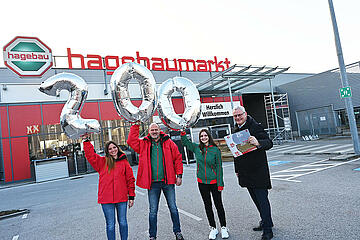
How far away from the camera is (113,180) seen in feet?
9.97

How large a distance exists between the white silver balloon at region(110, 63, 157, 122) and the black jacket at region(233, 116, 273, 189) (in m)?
1.36

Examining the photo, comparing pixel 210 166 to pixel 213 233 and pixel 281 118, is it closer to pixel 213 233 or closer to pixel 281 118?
pixel 213 233

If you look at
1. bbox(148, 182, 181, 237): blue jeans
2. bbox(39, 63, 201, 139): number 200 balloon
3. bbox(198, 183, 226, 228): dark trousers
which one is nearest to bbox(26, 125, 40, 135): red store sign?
bbox(39, 63, 201, 139): number 200 balloon

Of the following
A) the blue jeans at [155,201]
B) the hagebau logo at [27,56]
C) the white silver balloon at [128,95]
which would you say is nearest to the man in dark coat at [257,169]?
the blue jeans at [155,201]

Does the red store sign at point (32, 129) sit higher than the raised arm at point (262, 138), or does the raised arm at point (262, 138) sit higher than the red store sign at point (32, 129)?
the red store sign at point (32, 129)

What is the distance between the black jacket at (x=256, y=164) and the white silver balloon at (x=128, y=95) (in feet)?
4.47

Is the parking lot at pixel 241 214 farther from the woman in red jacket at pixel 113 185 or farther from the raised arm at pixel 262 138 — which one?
the raised arm at pixel 262 138

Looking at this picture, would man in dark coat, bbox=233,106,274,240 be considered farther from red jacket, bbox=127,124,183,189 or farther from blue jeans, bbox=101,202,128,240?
blue jeans, bbox=101,202,128,240

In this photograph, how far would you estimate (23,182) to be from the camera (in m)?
13.5

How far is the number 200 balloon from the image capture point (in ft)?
10.8

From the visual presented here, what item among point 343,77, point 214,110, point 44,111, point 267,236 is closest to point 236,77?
point 214,110

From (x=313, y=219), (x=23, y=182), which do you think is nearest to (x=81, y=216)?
(x=313, y=219)

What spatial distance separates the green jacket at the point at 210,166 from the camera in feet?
11.1

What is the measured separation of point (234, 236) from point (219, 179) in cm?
80
